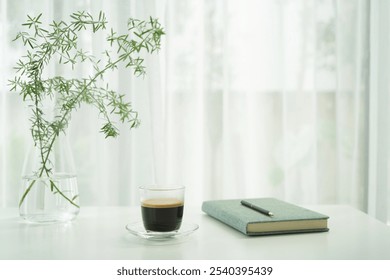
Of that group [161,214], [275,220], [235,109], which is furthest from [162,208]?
[235,109]

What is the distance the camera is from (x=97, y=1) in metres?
2.45

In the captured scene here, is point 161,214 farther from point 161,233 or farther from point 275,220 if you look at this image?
point 275,220

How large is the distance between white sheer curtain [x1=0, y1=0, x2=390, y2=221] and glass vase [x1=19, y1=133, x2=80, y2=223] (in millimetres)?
1245

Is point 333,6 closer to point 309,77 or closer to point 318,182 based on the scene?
point 309,77

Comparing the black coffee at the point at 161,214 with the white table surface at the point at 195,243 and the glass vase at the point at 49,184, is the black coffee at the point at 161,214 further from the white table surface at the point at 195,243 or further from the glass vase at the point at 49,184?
the glass vase at the point at 49,184

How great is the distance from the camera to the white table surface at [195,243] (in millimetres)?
982

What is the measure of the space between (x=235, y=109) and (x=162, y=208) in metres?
1.49

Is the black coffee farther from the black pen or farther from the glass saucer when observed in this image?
the black pen

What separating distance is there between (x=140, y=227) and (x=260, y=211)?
0.26m

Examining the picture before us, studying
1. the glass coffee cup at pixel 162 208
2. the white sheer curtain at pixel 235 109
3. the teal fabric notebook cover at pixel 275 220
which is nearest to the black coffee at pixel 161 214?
the glass coffee cup at pixel 162 208

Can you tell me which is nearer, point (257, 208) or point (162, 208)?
point (162, 208)

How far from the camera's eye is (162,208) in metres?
1.09

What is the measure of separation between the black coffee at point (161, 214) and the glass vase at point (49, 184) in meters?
→ 0.21
